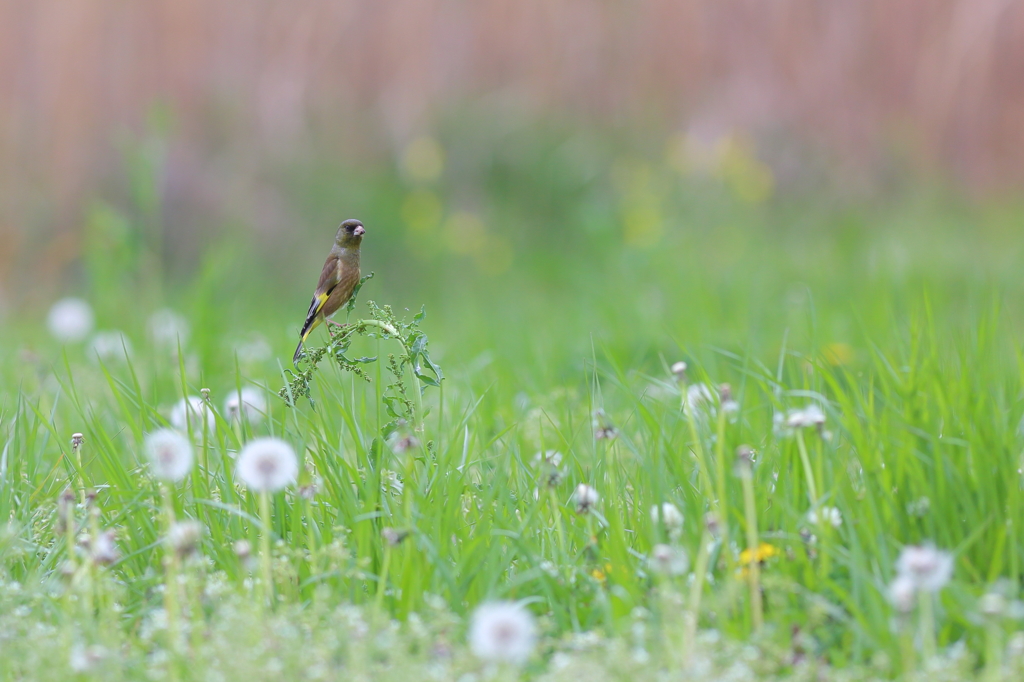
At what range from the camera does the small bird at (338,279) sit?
2137 millimetres

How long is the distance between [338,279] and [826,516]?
3.39ft

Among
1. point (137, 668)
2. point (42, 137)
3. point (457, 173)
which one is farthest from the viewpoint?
point (457, 173)

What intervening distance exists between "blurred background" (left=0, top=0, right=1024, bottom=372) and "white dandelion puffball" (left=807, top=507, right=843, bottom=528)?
3824 millimetres

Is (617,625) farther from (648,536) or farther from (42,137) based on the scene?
(42,137)

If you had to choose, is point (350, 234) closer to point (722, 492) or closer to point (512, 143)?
point (722, 492)

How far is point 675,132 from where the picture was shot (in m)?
7.58

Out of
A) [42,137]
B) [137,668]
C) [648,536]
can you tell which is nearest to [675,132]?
[42,137]

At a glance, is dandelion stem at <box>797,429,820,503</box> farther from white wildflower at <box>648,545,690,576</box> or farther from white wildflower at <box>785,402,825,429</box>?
white wildflower at <box>648,545,690,576</box>

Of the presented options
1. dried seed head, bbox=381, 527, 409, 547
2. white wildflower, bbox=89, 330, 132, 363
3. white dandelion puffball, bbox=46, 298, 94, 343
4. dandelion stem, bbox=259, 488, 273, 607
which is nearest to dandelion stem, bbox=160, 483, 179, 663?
dandelion stem, bbox=259, 488, 273, 607

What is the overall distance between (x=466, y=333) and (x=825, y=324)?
5.02ft

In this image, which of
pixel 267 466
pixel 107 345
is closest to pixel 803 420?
pixel 267 466

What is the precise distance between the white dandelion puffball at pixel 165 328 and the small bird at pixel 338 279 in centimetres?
224


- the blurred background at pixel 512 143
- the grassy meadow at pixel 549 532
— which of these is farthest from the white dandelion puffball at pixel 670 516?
the blurred background at pixel 512 143

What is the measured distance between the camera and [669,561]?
5.00 feet
